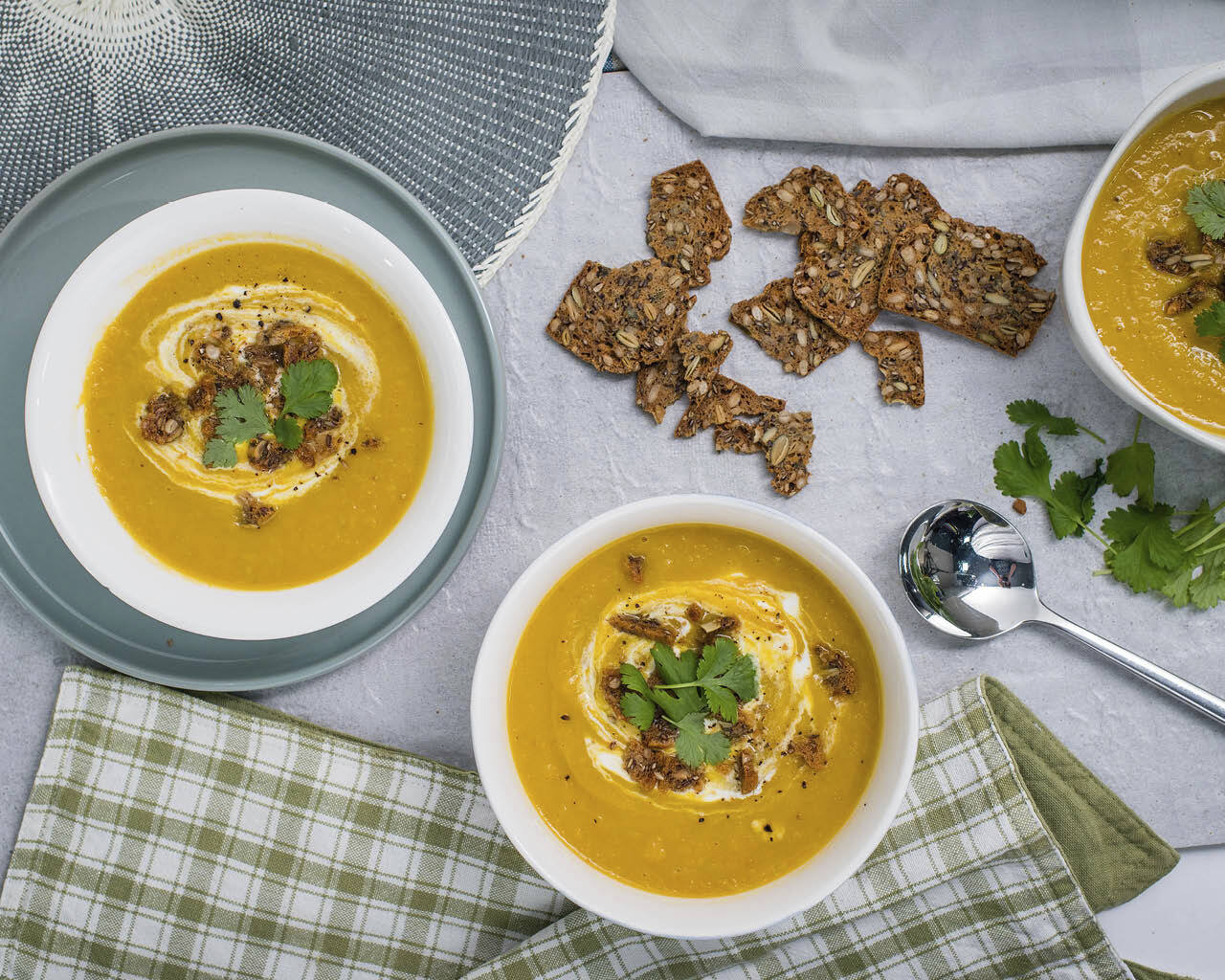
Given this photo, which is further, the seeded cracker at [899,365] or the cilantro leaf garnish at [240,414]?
the seeded cracker at [899,365]

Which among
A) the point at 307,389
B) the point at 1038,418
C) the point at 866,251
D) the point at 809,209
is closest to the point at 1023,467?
the point at 1038,418

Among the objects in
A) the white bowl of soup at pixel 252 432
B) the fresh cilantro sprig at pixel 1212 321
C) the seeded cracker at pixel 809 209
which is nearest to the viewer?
the white bowl of soup at pixel 252 432

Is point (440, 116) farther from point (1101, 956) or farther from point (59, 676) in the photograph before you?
point (1101, 956)

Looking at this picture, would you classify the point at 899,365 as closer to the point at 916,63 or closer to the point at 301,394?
the point at 916,63

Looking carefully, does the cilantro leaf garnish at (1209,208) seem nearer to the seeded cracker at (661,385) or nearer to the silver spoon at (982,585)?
the silver spoon at (982,585)

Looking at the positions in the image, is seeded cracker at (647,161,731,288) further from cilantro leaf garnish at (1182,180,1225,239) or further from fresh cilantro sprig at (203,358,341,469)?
cilantro leaf garnish at (1182,180,1225,239)

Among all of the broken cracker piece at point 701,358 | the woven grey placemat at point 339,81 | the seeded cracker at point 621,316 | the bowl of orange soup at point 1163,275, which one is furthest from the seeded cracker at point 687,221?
the bowl of orange soup at point 1163,275
